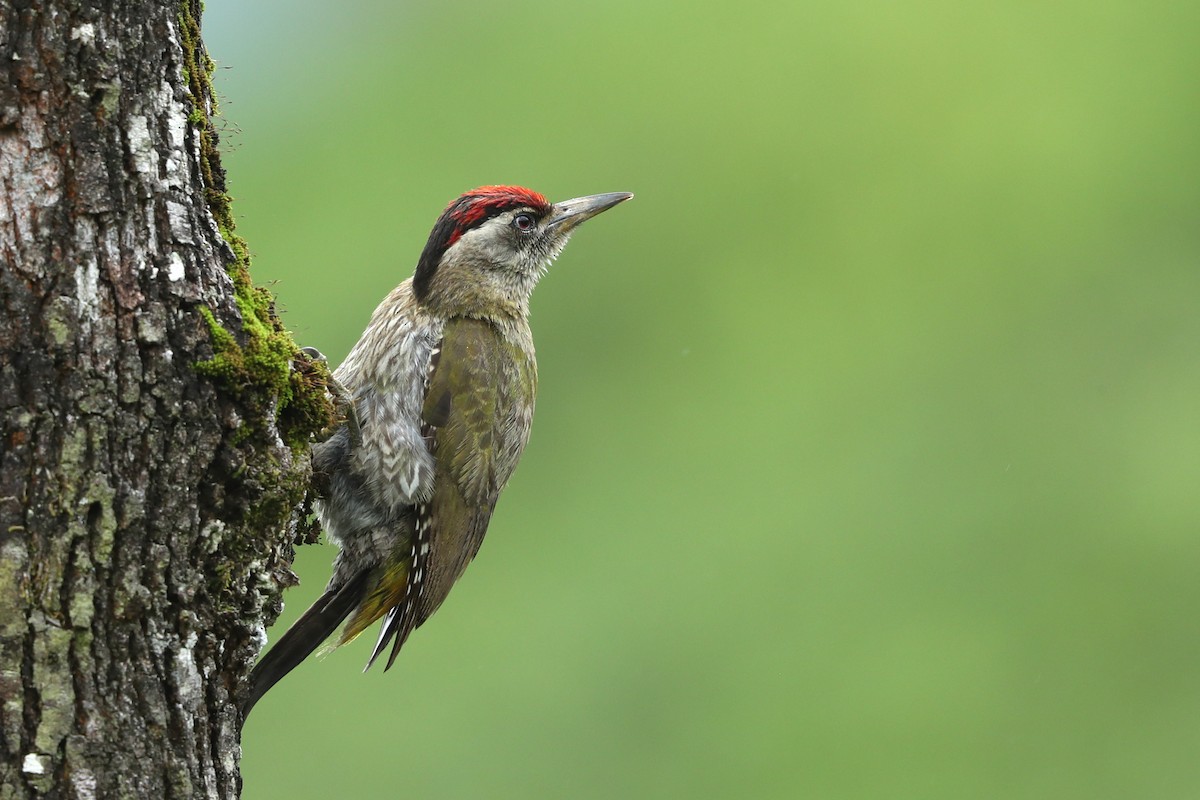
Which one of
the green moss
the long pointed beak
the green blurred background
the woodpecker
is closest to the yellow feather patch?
the woodpecker

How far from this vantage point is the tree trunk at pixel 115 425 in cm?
224

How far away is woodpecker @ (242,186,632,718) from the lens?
3.99m

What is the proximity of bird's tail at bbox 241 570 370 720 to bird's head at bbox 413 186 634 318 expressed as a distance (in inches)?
36.0

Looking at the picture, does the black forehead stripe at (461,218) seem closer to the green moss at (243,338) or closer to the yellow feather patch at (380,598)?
the yellow feather patch at (380,598)

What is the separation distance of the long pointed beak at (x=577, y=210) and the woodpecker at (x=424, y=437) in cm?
33

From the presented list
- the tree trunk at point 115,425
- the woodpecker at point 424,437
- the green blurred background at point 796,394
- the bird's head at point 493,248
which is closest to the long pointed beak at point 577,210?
the bird's head at point 493,248

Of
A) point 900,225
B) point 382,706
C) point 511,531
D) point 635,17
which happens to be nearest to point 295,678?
point 382,706

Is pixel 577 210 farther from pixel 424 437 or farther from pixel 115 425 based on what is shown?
pixel 115 425

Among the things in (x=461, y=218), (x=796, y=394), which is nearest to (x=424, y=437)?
(x=461, y=218)

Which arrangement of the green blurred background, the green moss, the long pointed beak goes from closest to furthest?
1. the green moss
2. the long pointed beak
3. the green blurred background

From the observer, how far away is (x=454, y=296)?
4.37 m

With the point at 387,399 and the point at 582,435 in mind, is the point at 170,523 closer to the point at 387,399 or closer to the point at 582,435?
the point at 387,399

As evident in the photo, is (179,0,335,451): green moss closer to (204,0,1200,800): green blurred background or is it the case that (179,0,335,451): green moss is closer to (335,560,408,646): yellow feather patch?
(335,560,408,646): yellow feather patch

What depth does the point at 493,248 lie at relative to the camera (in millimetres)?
4574
